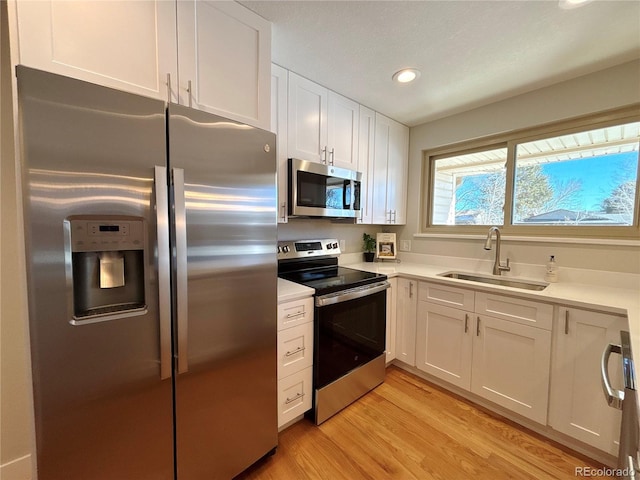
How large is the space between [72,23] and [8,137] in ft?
2.39

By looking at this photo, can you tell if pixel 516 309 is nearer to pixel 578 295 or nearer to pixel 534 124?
pixel 578 295

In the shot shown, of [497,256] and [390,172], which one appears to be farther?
[390,172]

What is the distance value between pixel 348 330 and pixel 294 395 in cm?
55

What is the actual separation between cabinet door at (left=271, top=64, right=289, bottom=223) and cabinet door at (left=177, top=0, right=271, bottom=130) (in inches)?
11.4

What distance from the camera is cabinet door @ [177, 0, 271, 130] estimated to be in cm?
121

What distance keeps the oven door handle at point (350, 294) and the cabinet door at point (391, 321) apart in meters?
0.16

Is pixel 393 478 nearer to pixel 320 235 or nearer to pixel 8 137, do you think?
pixel 320 235

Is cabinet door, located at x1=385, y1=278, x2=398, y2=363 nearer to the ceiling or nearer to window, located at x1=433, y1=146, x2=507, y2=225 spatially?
window, located at x1=433, y1=146, x2=507, y2=225

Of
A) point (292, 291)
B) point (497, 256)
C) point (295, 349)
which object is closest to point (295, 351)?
point (295, 349)

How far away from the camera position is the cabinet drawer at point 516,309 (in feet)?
5.40

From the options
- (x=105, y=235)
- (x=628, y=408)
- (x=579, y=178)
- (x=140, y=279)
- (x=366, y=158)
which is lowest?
(x=628, y=408)

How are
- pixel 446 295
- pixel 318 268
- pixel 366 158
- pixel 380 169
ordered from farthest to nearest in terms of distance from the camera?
pixel 380 169, pixel 366 158, pixel 318 268, pixel 446 295

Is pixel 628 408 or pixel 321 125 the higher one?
pixel 321 125

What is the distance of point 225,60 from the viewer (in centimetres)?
133
